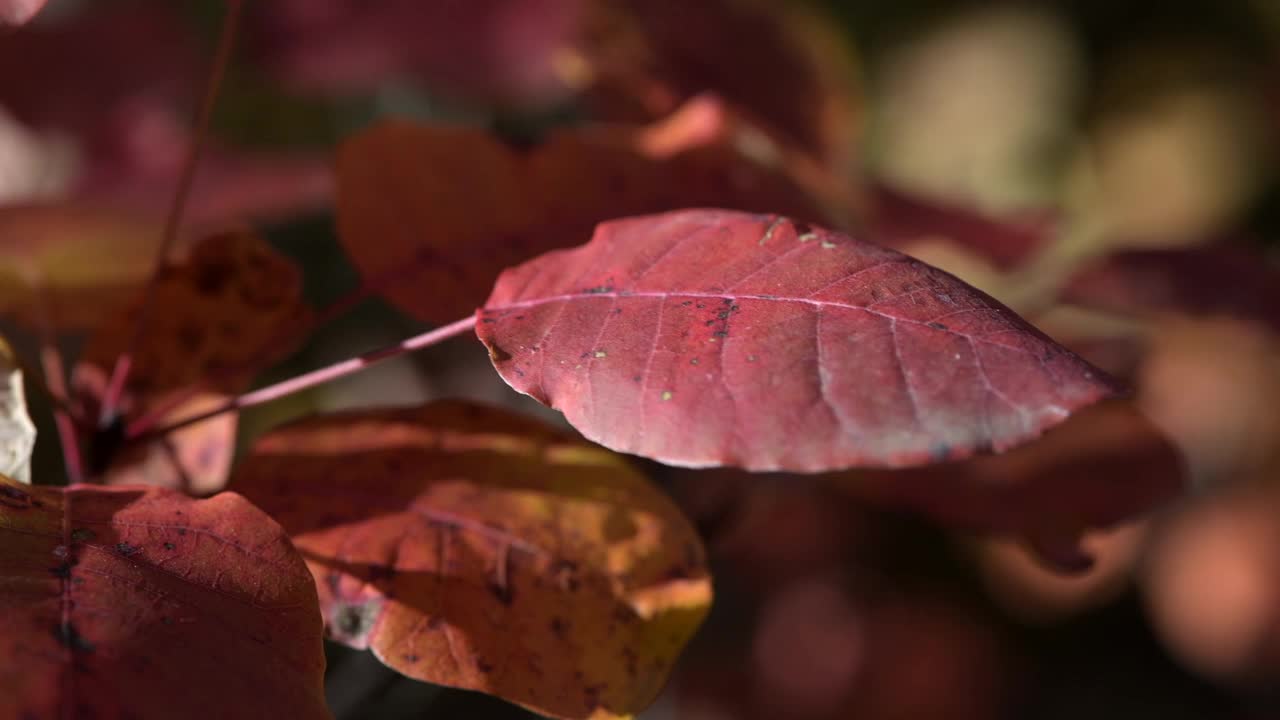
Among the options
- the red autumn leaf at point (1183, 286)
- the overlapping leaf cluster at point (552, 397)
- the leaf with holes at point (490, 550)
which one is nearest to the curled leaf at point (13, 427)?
the overlapping leaf cluster at point (552, 397)

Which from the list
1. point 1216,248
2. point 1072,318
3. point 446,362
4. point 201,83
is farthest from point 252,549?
point 1072,318

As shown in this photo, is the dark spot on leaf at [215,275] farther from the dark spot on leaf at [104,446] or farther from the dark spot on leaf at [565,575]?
the dark spot on leaf at [565,575]

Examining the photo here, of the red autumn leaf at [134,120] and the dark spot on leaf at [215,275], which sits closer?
the dark spot on leaf at [215,275]

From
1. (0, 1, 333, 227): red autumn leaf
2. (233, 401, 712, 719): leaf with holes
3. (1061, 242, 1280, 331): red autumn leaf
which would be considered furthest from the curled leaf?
(1061, 242, 1280, 331): red autumn leaf

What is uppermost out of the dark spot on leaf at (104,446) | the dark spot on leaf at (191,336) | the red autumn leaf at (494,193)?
the red autumn leaf at (494,193)

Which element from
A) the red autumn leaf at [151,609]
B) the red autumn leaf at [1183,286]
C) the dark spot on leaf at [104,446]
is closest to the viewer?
the red autumn leaf at [151,609]

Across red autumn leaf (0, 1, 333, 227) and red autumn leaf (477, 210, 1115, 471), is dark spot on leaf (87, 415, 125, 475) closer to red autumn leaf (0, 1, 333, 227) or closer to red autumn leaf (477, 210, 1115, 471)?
red autumn leaf (477, 210, 1115, 471)
